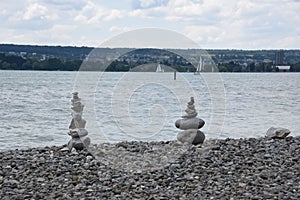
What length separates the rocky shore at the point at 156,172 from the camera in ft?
23.5

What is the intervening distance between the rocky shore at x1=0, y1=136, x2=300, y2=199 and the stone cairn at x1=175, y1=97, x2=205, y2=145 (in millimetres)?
343

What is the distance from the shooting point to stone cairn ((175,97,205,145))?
1120 centimetres

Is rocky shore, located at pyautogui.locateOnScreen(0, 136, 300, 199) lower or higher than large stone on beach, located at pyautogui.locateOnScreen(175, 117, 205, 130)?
lower

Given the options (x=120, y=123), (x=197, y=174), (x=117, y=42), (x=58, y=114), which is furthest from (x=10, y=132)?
(x=197, y=174)

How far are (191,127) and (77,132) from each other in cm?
234

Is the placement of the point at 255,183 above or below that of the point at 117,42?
below

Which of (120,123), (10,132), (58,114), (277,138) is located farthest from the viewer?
(58,114)

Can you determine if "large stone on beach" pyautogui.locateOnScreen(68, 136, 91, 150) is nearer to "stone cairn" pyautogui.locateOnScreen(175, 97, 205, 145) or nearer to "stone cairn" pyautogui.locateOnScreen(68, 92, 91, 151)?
"stone cairn" pyautogui.locateOnScreen(68, 92, 91, 151)

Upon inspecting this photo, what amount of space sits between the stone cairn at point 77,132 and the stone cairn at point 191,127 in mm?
1944

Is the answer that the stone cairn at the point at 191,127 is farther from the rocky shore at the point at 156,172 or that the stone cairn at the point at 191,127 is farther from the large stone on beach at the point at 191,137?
the rocky shore at the point at 156,172

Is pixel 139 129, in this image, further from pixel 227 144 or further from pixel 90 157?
pixel 90 157

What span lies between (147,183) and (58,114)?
18984 millimetres

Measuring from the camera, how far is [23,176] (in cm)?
809

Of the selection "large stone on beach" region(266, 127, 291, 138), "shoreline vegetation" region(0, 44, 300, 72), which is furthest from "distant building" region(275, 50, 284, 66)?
"large stone on beach" region(266, 127, 291, 138)
